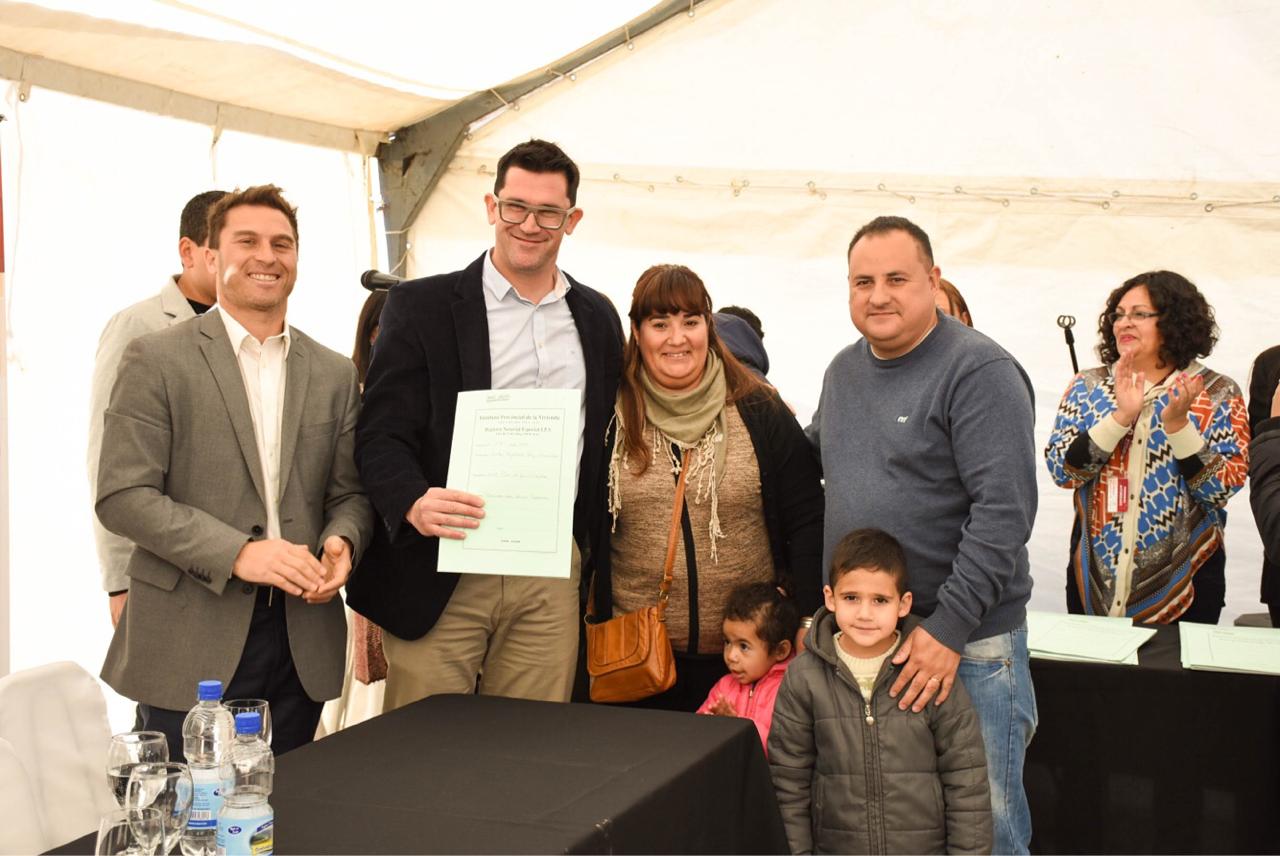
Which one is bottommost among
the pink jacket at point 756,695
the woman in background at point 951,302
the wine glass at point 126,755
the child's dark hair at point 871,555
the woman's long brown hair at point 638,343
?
the pink jacket at point 756,695

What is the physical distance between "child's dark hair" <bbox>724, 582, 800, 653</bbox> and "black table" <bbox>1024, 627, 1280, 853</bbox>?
0.77 meters

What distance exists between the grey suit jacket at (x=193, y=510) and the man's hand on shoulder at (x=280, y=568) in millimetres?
27

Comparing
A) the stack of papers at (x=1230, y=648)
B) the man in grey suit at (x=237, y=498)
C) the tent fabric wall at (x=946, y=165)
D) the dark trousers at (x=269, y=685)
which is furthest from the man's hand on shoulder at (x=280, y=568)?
the tent fabric wall at (x=946, y=165)

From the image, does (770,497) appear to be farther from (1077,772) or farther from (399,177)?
(399,177)

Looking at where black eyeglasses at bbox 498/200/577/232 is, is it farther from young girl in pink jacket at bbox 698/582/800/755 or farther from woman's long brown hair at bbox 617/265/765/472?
young girl in pink jacket at bbox 698/582/800/755

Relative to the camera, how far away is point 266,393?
2631mm

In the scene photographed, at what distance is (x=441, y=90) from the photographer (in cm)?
507

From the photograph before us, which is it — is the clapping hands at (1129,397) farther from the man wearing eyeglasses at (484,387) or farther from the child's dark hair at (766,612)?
the man wearing eyeglasses at (484,387)

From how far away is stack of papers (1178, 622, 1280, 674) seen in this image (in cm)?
293

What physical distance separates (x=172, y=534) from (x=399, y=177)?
3.51 meters

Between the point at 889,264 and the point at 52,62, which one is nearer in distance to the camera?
the point at 889,264

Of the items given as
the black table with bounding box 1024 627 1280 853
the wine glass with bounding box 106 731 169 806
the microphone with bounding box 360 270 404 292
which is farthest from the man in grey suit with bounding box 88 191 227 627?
the black table with bounding box 1024 627 1280 853

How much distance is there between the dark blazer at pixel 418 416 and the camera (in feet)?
8.83

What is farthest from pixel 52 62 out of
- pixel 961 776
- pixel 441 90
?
pixel 961 776
